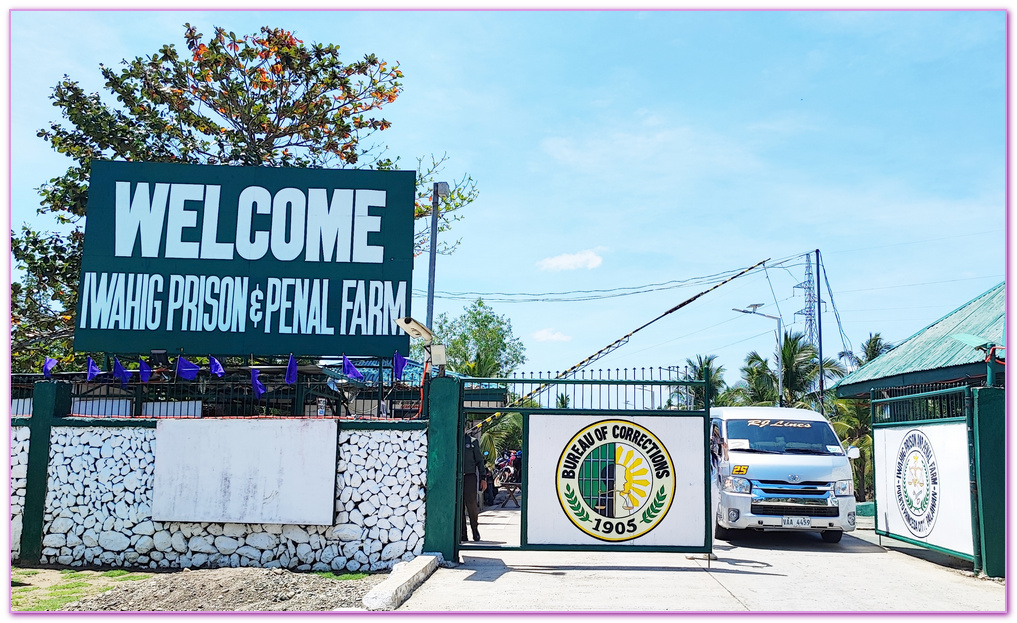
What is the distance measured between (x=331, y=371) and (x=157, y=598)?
5.79 metres

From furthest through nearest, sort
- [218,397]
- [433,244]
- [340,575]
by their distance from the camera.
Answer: [433,244] → [218,397] → [340,575]

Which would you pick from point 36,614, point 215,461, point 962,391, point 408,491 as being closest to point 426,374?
point 408,491

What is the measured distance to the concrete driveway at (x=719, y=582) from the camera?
7488 millimetres

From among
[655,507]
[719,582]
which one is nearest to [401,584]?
[719,582]

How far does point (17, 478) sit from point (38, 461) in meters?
0.33

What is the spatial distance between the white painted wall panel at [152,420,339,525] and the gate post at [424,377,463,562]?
1.20m

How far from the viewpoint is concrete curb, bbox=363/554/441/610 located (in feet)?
22.9

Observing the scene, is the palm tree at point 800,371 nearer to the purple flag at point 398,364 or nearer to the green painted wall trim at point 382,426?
the purple flag at point 398,364

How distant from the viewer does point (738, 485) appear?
458 inches

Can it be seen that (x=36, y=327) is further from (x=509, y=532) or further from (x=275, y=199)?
(x=509, y=532)

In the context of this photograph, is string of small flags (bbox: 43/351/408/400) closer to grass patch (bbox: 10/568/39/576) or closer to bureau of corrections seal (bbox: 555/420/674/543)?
grass patch (bbox: 10/568/39/576)

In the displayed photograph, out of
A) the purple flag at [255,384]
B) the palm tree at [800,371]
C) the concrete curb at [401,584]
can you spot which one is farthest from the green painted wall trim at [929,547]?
the palm tree at [800,371]

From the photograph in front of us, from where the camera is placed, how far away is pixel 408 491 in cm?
989

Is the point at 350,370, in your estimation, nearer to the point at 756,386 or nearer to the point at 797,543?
the point at 797,543
